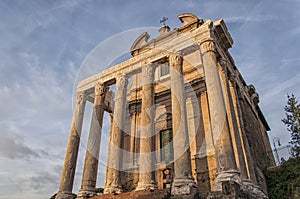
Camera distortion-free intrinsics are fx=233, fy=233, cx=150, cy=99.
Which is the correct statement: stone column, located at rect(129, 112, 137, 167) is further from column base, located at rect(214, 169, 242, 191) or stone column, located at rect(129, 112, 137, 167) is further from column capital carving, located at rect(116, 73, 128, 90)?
column base, located at rect(214, 169, 242, 191)

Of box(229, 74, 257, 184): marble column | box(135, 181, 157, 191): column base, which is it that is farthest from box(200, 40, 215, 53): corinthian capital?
box(135, 181, 157, 191): column base

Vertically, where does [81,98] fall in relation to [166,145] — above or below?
above

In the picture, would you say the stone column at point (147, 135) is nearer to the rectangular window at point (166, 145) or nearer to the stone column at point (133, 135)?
the rectangular window at point (166, 145)

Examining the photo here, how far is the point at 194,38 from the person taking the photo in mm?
14133

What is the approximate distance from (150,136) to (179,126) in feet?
6.91

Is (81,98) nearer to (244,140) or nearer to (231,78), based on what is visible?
(231,78)

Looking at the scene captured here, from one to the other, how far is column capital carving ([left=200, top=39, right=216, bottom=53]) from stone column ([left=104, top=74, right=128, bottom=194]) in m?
6.01

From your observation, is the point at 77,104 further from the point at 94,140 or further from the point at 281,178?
the point at 281,178

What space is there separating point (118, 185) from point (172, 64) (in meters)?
7.76

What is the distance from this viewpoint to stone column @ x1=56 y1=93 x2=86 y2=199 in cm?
1436

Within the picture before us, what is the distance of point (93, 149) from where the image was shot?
15.1 meters

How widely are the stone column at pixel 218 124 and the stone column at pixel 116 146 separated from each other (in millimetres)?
5902

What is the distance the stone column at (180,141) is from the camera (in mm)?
10271

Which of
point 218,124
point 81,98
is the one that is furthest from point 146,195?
point 81,98
